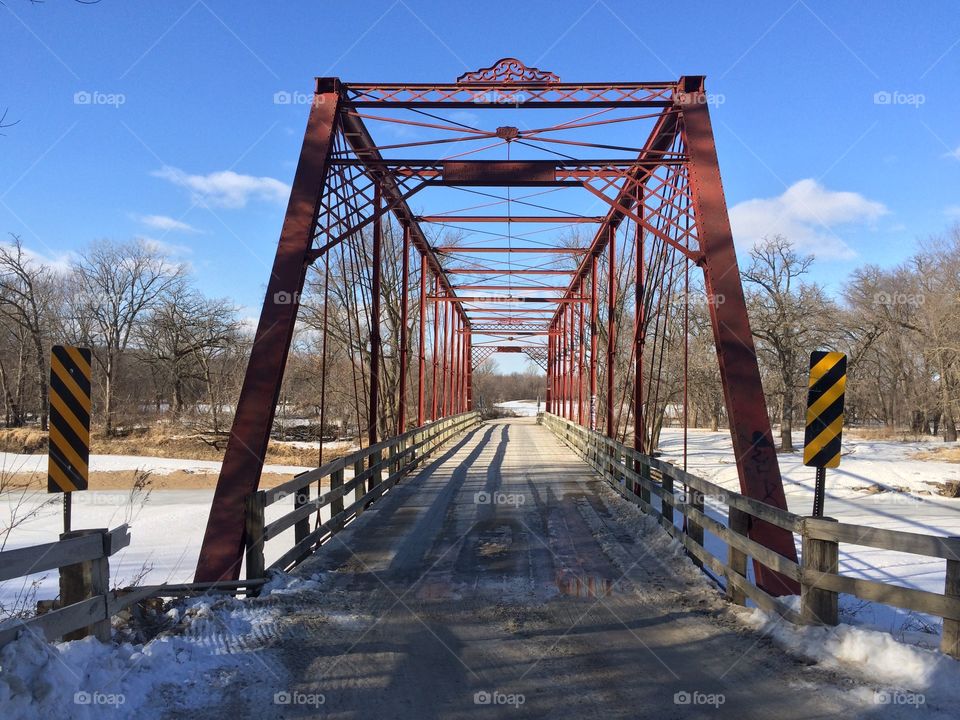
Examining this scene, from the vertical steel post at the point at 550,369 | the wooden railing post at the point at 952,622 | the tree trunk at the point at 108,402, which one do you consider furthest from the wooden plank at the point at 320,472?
the vertical steel post at the point at 550,369

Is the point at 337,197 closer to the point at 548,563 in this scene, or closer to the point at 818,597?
the point at 548,563

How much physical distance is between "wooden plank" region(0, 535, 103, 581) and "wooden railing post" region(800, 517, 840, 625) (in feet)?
14.7

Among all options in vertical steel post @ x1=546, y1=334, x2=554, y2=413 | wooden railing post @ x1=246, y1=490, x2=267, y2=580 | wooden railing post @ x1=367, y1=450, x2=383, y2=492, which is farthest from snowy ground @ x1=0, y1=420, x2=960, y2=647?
vertical steel post @ x1=546, y1=334, x2=554, y2=413

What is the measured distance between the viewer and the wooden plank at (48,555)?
340cm

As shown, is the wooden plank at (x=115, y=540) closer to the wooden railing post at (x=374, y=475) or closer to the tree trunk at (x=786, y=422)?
the wooden railing post at (x=374, y=475)

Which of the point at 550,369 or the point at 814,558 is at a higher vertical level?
the point at 550,369

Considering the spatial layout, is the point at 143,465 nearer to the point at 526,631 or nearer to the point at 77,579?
the point at 77,579

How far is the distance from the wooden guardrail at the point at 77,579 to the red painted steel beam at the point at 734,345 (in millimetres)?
5065

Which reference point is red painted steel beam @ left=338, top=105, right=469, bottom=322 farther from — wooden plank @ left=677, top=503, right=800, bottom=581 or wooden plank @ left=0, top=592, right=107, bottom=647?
wooden plank @ left=0, top=592, right=107, bottom=647

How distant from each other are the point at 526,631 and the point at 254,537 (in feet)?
8.37

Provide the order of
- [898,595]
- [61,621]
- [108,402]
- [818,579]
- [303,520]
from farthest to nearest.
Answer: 1. [108,402]
2. [303,520]
3. [818,579]
4. [898,595]
5. [61,621]

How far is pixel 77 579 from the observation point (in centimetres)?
402

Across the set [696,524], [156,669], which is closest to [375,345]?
[696,524]

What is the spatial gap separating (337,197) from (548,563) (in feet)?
19.1
